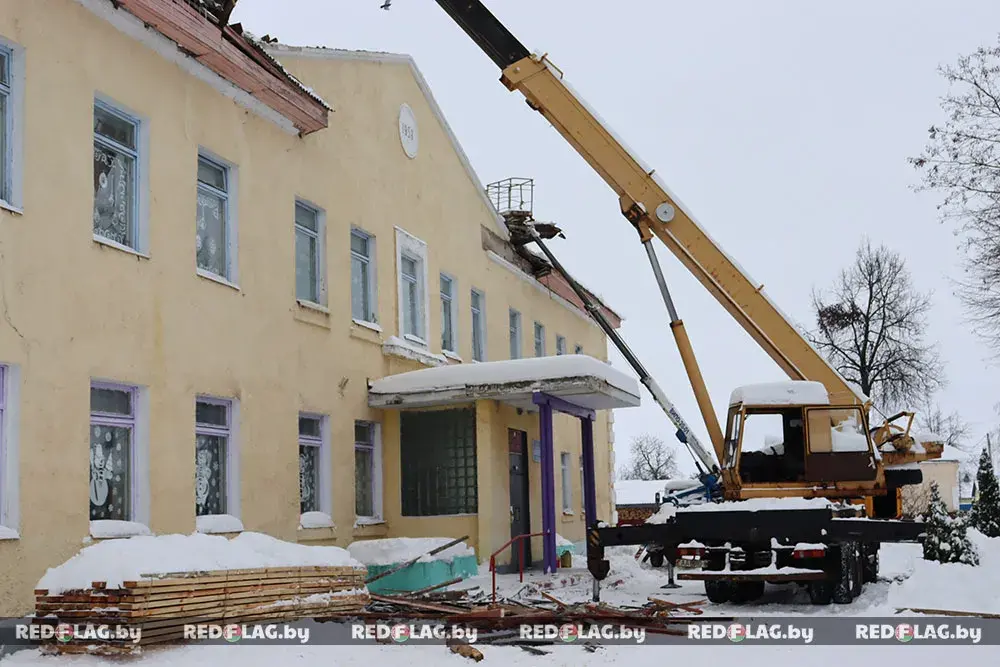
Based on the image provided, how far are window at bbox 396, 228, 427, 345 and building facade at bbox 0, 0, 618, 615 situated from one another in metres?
0.04

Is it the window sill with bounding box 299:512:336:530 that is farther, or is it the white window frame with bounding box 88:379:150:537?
the window sill with bounding box 299:512:336:530

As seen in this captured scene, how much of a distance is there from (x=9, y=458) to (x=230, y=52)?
6.05 metres

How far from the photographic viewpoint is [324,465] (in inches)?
661

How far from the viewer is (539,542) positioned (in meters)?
22.3

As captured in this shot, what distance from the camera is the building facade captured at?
11.0 meters

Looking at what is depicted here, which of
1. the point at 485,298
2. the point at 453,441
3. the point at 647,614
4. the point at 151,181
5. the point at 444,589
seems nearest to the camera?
the point at 647,614

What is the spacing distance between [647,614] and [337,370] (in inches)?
283

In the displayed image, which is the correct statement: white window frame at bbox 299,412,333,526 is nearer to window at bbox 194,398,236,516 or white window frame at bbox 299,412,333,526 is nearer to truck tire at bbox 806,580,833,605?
window at bbox 194,398,236,516

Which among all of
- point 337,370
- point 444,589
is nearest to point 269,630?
point 444,589

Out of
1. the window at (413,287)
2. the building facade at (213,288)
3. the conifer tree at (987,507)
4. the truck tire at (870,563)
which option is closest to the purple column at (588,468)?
the building facade at (213,288)

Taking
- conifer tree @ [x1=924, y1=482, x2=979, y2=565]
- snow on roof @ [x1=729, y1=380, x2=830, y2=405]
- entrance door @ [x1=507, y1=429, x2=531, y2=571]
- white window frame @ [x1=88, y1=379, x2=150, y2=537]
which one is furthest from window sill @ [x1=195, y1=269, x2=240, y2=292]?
conifer tree @ [x1=924, y1=482, x2=979, y2=565]

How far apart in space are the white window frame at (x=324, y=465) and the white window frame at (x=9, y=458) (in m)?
6.29

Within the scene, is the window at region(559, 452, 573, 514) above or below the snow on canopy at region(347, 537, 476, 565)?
above

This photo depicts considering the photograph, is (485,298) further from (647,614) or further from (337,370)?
(647,614)
